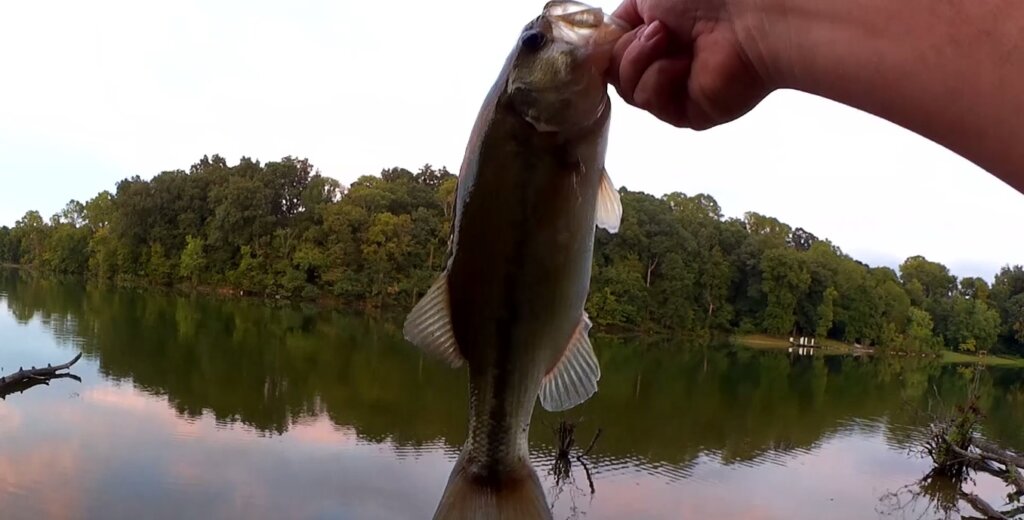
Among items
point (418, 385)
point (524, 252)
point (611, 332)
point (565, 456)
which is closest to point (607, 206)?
point (524, 252)

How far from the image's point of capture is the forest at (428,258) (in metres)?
52.1

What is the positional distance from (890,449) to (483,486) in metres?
28.7

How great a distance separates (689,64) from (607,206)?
0.41 m

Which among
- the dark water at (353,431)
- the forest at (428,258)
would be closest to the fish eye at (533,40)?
the dark water at (353,431)

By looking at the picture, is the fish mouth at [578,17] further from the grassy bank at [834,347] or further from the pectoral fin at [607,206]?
the grassy bank at [834,347]

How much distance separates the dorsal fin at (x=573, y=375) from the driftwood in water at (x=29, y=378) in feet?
76.0

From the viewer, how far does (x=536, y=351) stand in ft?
6.30

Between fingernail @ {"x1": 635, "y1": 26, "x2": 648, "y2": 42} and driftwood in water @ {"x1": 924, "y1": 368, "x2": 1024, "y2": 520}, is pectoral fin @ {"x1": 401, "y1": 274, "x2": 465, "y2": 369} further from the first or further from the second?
driftwood in water @ {"x1": 924, "y1": 368, "x2": 1024, "y2": 520}

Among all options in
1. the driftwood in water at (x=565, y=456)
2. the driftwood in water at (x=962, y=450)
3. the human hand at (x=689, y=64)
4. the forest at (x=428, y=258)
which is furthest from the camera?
the forest at (x=428, y=258)

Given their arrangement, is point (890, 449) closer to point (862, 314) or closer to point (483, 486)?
point (483, 486)

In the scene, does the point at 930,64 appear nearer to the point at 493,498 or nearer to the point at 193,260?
the point at 493,498

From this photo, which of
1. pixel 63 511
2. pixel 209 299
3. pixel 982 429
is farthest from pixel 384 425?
pixel 209 299

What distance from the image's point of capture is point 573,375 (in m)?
2.01

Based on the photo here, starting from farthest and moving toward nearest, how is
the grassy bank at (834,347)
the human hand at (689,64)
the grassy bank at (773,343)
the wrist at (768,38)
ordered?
the grassy bank at (834,347)
the grassy bank at (773,343)
the human hand at (689,64)
the wrist at (768,38)
